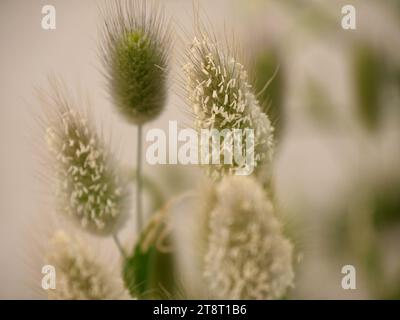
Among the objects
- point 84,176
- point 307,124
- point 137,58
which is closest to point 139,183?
point 84,176

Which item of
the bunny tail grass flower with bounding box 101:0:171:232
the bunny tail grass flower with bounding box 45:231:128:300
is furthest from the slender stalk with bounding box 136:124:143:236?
the bunny tail grass flower with bounding box 45:231:128:300

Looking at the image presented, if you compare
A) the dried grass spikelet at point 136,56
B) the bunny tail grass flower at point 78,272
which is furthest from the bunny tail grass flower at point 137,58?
the bunny tail grass flower at point 78,272

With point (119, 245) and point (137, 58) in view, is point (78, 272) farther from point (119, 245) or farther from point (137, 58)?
point (137, 58)

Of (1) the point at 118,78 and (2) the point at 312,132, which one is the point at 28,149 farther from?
(2) the point at 312,132

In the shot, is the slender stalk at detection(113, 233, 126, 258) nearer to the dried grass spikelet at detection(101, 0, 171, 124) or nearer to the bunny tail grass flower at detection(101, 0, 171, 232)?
the bunny tail grass flower at detection(101, 0, 171, 232)

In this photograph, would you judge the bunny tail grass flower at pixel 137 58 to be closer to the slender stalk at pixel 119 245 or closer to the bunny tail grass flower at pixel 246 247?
the slender stalk at pixel 119 245

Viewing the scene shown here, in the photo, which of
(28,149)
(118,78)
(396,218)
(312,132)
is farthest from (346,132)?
(28,149)

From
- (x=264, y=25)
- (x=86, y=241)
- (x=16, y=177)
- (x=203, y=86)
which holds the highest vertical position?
(x=264, y=25)
